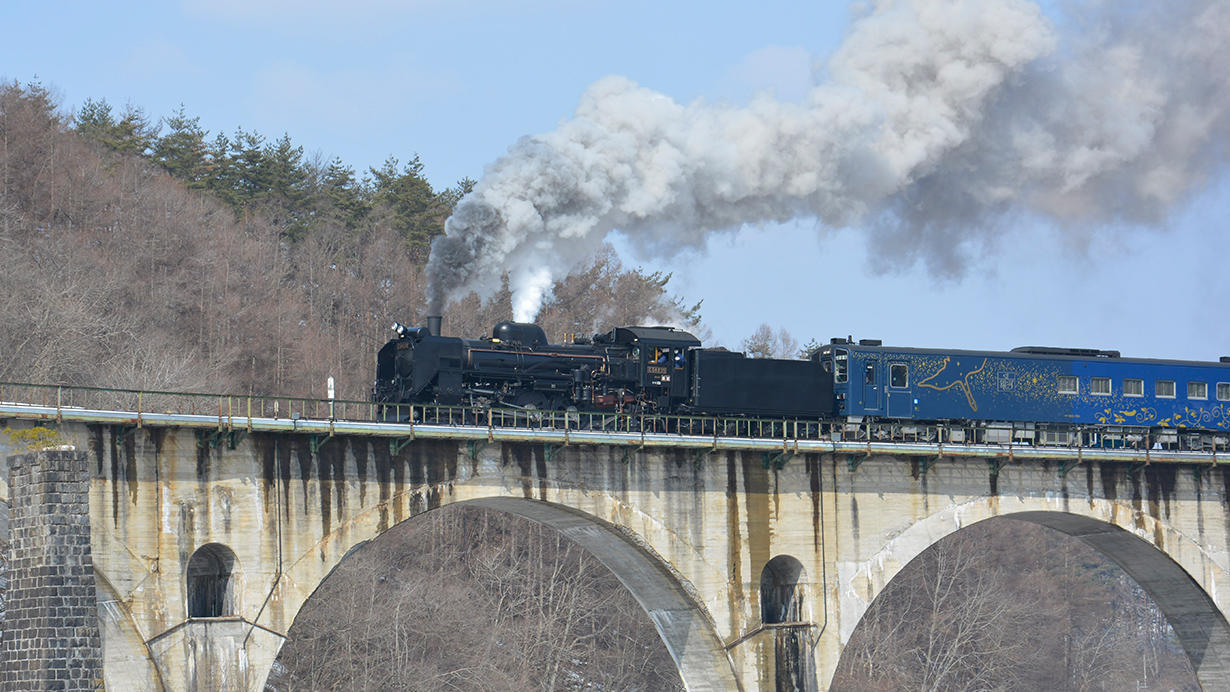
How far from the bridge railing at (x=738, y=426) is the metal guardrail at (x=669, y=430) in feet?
0.15

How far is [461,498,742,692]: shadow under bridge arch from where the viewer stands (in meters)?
44.9

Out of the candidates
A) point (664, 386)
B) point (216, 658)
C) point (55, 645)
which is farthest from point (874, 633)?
point (55, 645)

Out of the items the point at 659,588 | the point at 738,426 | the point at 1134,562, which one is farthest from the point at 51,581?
the point at 1134,562

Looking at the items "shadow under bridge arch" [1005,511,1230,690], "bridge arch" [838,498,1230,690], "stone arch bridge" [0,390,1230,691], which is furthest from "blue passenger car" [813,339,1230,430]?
"shadow under bridge arch" [1005,511,1230,690]

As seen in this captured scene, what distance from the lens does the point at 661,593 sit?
46.5 m

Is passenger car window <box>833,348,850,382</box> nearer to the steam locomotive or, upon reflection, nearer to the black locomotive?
the steam locomotive

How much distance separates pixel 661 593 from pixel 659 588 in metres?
0.25

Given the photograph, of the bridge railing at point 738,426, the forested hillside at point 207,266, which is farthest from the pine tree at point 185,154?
the bridge railing at point 738,426

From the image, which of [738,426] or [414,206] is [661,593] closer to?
[738,426]

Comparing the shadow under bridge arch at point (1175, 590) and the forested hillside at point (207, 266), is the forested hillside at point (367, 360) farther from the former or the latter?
the shadow under bridge arch at point (1175, 590)

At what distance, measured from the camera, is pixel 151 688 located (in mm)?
34844

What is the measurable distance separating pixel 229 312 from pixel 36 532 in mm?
46285

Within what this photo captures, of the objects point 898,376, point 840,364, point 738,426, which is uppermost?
point 840,364

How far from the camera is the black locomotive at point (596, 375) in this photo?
146 feet
